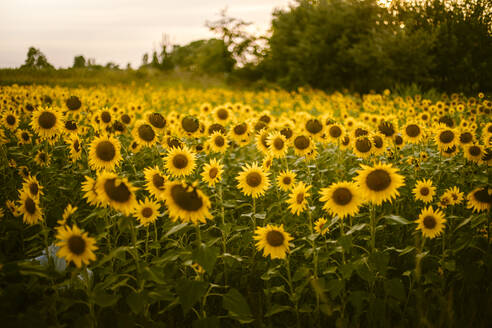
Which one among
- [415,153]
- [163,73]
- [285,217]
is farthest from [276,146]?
[163,73]

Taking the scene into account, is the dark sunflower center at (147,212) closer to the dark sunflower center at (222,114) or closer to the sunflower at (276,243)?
the sunflower at (276,243)

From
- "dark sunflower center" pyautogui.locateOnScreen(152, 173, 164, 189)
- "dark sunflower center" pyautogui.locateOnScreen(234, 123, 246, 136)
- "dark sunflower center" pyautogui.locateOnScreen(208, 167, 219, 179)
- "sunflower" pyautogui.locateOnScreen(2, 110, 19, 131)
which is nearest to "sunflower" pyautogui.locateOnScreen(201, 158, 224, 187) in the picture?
"dark sunflower center" pyautogui.locateOnScreen(208, 167, 219, 179)

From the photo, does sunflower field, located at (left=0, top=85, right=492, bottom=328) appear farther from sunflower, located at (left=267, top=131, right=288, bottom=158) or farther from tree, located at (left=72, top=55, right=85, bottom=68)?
tree, located at (left=72, top=55, right=85, bottom=68)

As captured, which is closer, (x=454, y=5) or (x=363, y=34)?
(x=454, y=5)

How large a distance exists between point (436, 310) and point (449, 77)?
1362cm

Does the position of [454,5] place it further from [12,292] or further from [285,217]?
[12,292]

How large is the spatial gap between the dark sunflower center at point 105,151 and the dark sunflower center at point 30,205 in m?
0.62

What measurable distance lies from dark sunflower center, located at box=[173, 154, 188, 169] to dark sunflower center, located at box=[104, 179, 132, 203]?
0.90 metres

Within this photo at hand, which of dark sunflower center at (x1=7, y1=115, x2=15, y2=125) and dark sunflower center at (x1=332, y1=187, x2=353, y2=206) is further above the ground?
dark sunflower center at (x1=7, y1=115, x2=15, y2=125)

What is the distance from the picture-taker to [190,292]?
1675 mm

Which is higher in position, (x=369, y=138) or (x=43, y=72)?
(x=43, y=72)

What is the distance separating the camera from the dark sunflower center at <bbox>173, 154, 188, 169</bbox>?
2.68 metres

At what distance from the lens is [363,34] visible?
14930 millimetres

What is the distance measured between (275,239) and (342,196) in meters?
0.55
